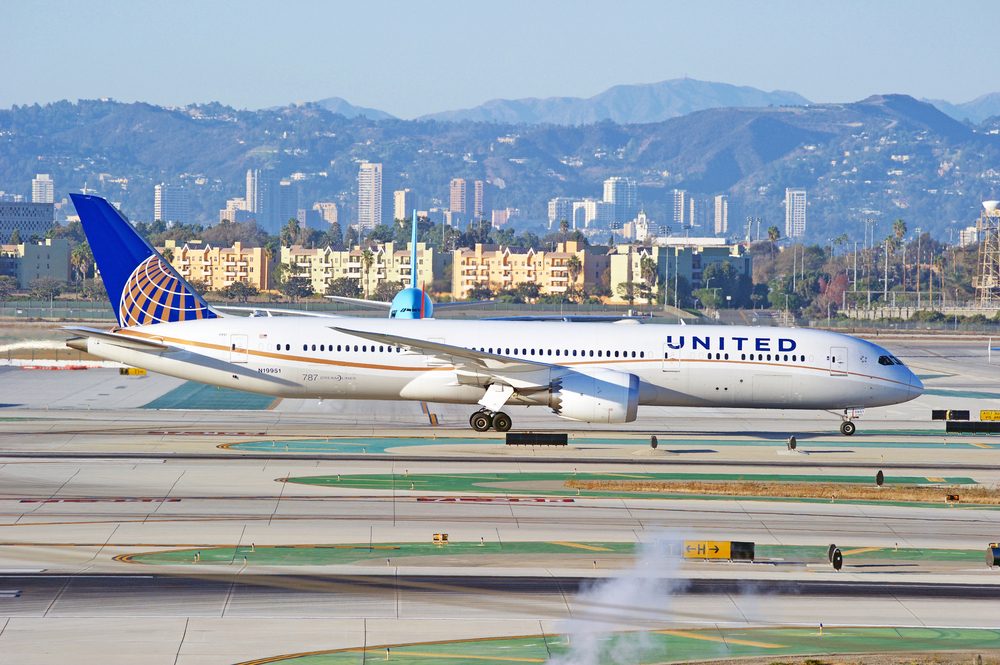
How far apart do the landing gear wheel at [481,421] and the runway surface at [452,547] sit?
69cm

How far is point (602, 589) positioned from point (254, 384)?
2357 centimetres

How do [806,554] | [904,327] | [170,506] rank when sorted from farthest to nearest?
[904,327] < [170,506] < [806,554]

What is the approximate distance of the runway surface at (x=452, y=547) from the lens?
18.4m

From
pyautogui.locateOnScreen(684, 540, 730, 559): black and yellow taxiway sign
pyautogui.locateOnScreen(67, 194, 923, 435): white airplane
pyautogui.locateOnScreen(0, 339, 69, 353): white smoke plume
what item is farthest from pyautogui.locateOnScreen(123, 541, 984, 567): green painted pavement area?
pyautogui.locateOnScreen(0, 339, 69, 353): white smoke plume

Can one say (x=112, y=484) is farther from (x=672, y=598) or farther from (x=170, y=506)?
(x=672, y=598)

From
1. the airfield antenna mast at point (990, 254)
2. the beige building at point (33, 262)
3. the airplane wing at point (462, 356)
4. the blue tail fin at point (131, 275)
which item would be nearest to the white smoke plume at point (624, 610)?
the airplane wing at point (462, 356)

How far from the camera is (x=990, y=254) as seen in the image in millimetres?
181625

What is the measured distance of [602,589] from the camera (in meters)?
21.0

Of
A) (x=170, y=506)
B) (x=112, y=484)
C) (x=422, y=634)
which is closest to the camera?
(x=422, y=634)

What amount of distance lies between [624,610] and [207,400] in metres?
37.6

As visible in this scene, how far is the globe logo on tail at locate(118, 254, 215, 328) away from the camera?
41.2 m

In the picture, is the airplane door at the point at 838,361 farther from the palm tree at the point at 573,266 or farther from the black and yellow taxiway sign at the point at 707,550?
the palm tree at the point at 573,266

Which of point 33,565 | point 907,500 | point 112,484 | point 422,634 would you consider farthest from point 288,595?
point 907,500

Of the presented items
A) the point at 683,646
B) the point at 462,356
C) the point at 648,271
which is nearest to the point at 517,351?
the point at 462,356
